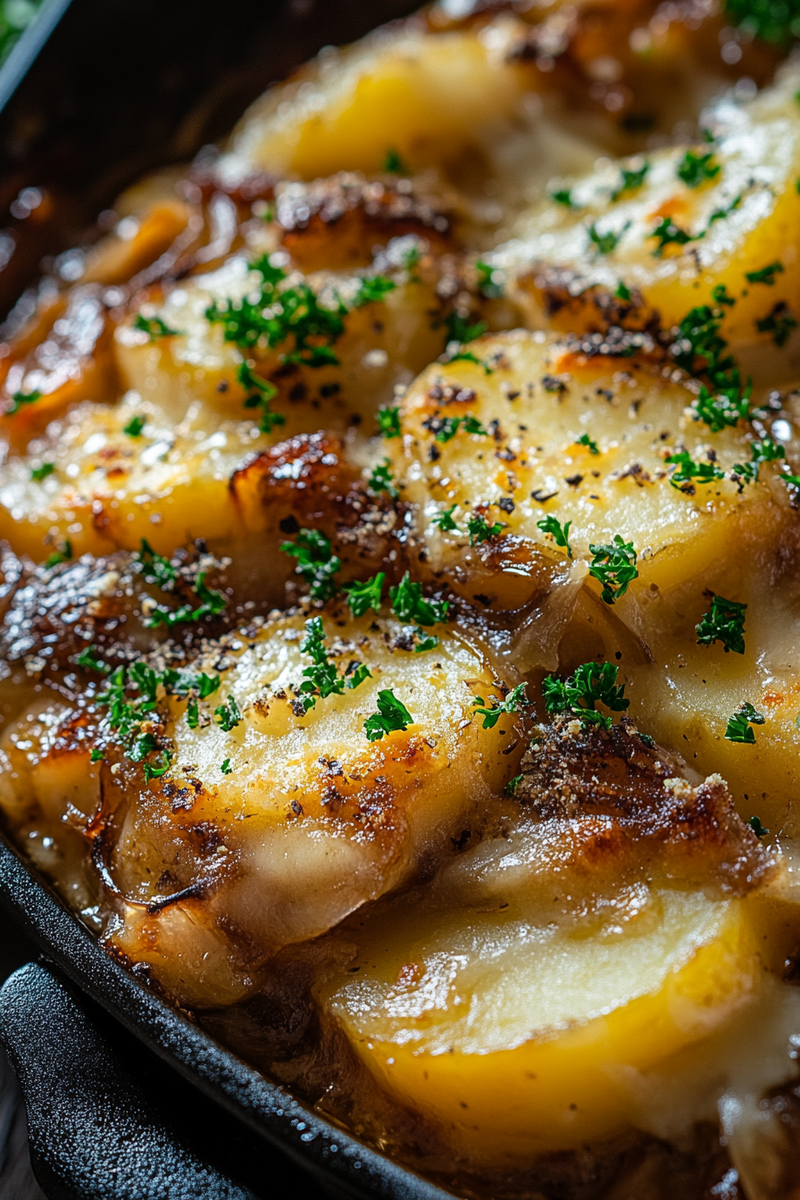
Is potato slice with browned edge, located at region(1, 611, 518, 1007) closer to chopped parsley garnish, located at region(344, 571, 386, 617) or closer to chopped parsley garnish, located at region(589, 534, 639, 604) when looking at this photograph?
chopped parsley garnish, located at region(344, 571, 386, 617)

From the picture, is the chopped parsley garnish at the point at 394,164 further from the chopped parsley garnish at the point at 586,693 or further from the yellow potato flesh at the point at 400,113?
the chopped parsley garnish at the point at 586,693

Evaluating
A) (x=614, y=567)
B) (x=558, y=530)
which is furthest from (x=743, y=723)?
(x=558, y=530)

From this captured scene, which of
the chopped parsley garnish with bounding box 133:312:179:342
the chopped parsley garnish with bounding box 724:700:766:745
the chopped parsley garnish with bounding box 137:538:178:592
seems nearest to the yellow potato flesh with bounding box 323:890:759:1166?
the chopped parsley garnish with bounding box 724:700:766:745

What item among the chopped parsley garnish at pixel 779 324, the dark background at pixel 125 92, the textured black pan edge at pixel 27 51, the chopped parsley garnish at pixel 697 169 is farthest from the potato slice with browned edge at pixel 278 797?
the textured black pan edge at pixel 27 51

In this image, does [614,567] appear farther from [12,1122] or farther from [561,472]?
[12,1122]

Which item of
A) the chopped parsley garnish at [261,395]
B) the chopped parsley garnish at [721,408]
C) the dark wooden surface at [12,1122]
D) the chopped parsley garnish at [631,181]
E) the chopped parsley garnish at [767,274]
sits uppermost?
the chopped parsley garnish at [261,395]
